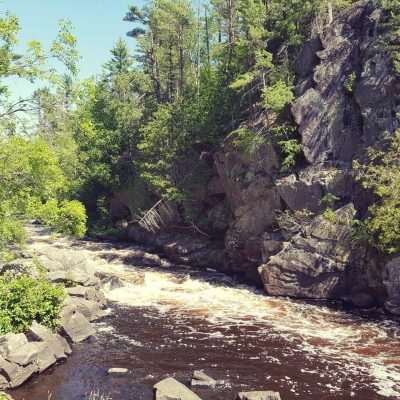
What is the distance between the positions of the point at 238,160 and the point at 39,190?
727 inches

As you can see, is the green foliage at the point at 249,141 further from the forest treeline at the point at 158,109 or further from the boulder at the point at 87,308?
the boulder at the point at 87,308

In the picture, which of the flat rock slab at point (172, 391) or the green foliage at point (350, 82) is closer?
the flat rock slab at point (172, 391)

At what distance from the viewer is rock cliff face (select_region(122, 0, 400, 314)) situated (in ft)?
91.7

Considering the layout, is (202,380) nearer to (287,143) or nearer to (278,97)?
(287,143)

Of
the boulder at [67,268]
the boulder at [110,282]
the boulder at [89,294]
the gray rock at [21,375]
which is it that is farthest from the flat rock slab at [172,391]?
the boulder at [110,282]

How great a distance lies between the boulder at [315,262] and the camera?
28.0 metres

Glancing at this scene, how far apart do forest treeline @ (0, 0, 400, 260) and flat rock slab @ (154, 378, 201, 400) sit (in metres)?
9.26

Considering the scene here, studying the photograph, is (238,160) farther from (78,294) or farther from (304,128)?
(78,294)

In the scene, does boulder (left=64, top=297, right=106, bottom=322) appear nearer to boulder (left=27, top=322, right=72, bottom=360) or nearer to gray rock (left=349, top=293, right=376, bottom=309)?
boulder (left=27, top=322, right=72, bottom=360)

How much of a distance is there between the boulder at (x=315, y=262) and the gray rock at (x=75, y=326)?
40.5 ft

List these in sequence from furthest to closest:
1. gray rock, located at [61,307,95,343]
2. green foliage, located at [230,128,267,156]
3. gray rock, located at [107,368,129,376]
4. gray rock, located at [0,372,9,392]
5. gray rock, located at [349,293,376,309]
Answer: green foliage, located at [230,128,267,156] < gray rock, located at [349,293,376,309] < gray rock, located at [61,307,95,343] < gray rock, located at [107,368,129,376] < gray rock, located at [0,372,9,392]

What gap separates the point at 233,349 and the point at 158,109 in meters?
32.5

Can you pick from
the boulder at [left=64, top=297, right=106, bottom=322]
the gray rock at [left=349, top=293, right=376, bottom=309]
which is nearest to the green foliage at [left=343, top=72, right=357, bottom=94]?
the gray rock at [left=349, top=293, right=376, bottom=309]

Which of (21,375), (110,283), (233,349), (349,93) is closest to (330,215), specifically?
(349,93)
